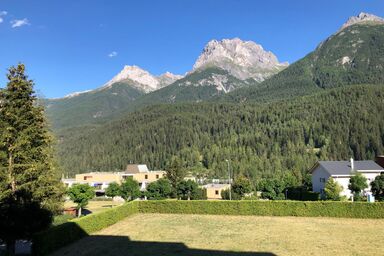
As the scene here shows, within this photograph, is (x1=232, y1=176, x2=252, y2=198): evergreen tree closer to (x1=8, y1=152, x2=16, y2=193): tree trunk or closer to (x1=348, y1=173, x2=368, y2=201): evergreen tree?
(x1=348, y1=173, x2=368, y2=201): evergreen tree

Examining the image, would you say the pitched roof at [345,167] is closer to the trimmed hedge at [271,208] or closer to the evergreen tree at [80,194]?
the trimmed hedge at [271,208]

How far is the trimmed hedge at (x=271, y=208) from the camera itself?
3925 cm

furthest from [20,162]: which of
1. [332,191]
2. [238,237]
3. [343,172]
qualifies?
[343,172]

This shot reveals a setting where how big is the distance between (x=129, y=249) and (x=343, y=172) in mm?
49909

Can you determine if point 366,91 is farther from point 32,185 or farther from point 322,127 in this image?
point 32,185

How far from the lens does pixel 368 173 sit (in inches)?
2611

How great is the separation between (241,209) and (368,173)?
115ft

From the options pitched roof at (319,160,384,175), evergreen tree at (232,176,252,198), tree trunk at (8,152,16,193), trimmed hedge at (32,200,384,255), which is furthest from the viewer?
evergreen tree at (232,176,252,198)

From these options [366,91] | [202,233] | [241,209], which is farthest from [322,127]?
[202,233]

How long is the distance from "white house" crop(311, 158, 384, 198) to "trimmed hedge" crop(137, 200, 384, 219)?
24752mm

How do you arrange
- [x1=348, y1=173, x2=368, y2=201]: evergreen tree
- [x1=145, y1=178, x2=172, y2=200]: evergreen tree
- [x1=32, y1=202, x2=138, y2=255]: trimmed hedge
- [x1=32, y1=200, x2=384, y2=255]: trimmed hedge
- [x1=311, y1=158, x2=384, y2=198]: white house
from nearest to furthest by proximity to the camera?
[x1=32, y1=202, x2=138, y2=255]: trimmed hedge → [x1=32, y1=200, x2=384, y2=255]: trimmed hedge → [x1=348, y1=173, x2=368, y2=201]: evergreen tree → [x1=311, y1=158, x2=384, y2=198]: white house → [x1=145, y1=178, x2=172, y2=200]: evergreen tree

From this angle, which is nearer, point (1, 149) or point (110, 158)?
point (1, 149)

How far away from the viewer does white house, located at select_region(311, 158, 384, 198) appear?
210ft

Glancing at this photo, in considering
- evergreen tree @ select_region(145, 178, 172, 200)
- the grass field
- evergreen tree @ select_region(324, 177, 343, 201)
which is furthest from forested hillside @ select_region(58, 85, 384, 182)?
the grass field
